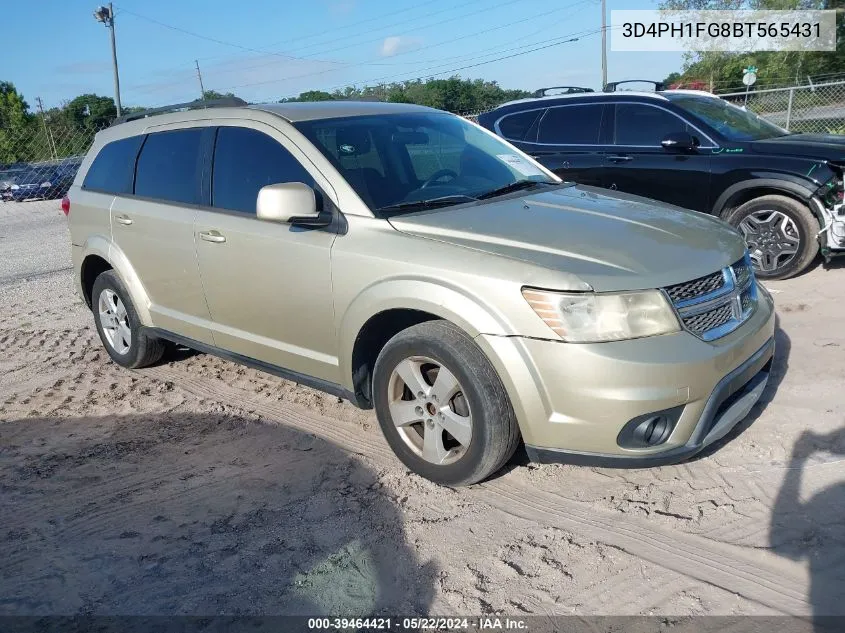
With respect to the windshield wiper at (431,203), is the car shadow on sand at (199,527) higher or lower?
lower

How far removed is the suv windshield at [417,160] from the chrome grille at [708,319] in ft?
4.61

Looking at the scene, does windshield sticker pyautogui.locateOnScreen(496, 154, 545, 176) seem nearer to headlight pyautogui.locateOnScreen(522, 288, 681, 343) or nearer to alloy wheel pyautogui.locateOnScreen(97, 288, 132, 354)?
headlight pyautogui.locateOnScreen(522, 288, 681, 343)

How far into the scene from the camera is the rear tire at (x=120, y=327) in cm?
547

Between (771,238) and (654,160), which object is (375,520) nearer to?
(771,238)

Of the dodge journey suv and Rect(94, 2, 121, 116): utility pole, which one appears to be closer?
the dodge journey suv

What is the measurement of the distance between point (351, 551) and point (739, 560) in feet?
5.14

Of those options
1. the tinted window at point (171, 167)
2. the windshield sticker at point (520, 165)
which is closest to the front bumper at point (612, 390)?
the windshield sticker at point (520, 165)

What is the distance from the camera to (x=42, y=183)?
25844mm

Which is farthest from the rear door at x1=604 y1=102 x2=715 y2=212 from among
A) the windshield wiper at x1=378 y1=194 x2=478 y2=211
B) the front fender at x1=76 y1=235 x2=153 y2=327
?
the front fender at x1=76 y1=235 x2=153 y2=327

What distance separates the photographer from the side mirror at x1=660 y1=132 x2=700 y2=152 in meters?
7.20

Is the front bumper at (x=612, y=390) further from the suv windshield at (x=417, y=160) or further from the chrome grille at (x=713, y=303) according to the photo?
the suv windshield at (x=417, y=160)

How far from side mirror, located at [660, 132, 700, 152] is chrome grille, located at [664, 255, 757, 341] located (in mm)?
3894

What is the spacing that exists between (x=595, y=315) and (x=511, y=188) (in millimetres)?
1499

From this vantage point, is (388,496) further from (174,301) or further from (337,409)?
A: (174,301)
